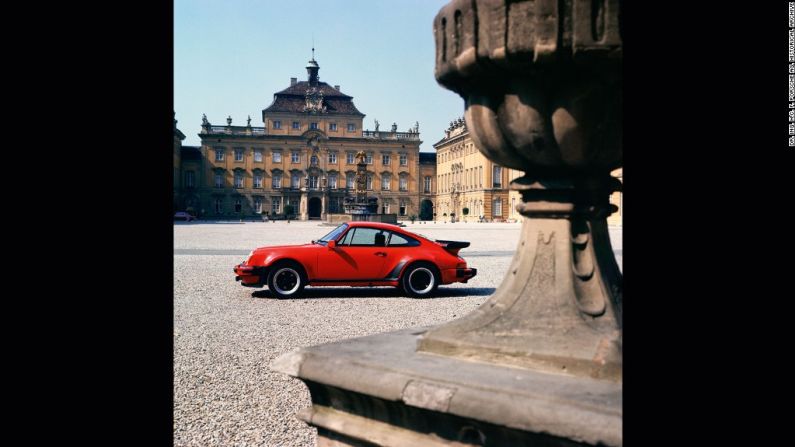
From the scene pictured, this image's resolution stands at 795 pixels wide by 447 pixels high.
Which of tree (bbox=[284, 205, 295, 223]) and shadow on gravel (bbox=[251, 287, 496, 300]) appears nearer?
shadow on gravel (bbox=[251, 287, 496, 300])

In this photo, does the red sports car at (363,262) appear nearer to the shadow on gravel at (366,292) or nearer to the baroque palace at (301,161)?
the shadow on gravel at (366,292)

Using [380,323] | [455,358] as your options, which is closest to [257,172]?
[380,323]

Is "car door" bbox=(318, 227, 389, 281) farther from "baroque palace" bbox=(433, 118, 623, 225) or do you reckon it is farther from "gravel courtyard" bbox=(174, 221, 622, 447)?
"baroque palace" bbox=(433, 118, 623, 225)

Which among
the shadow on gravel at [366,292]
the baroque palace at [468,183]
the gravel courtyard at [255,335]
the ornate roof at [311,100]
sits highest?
the ornate roof at [311,100]

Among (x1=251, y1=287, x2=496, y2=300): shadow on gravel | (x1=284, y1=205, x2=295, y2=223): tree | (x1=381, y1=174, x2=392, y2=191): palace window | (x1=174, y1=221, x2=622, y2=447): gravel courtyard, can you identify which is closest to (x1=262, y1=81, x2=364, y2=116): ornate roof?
(x1=381, y1=174, x2=392, y2=191): palace window

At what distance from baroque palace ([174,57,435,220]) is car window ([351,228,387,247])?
63556mm

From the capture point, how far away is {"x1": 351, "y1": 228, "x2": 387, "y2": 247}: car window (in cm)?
914

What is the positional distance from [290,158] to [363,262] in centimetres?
6661

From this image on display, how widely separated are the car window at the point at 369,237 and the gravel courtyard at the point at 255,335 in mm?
809

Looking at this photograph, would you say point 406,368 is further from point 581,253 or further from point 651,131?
point 651,131

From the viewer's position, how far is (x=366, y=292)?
9570 mm

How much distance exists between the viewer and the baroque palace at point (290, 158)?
72.4m

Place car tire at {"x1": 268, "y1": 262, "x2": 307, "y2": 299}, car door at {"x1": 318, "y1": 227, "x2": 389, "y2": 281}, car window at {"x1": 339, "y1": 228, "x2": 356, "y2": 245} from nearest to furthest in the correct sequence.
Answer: car tire at {"x1": 268, "y1": 262, "x2": 307, "y2": 299} < car door at {"x1": 318, "y1": 227, "x2": 389, "y2": 281} < car window at {"x1": 339, "y1": 228, "x2": 356, "y2": 245}

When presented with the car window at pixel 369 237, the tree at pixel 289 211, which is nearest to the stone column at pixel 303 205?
the tree at pixel 289 211
